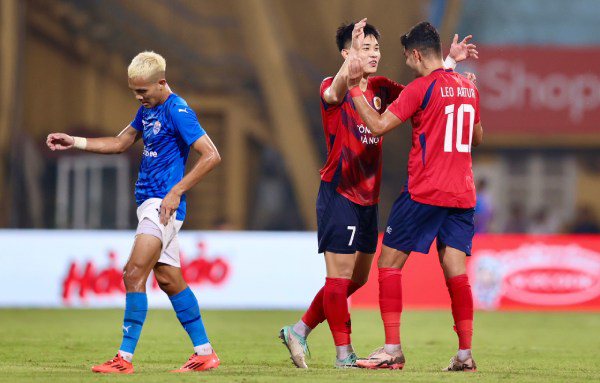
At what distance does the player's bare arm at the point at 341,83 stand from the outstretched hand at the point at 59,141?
1.66 metres

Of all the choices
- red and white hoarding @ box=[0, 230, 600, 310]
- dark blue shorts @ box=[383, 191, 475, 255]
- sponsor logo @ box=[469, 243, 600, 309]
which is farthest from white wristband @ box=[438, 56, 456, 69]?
sponsor logo @ box=[469, 243, 600, 309]

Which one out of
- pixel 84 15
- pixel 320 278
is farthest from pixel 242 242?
pixel 84 15

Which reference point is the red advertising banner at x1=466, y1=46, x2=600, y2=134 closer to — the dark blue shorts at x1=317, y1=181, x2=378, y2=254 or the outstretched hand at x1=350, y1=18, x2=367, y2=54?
the dark blue shorts at x1=317, y1=181, x2=378, y2=254

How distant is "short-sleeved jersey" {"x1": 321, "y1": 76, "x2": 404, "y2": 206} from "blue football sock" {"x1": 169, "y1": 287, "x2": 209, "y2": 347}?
47.7 inches

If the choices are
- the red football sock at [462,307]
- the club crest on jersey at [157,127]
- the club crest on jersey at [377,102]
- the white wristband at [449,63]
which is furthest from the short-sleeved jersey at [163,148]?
the red football sock at [462,307]

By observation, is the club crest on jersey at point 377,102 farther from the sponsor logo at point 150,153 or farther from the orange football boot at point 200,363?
the orange football boot at point 200,363

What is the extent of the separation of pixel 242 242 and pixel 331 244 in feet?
25.1

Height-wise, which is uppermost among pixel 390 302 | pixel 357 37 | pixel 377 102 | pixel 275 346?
pixel 357 37

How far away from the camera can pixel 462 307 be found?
310 inches

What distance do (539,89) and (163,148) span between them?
1492 centimetres

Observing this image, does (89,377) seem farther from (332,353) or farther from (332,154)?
(332,353)

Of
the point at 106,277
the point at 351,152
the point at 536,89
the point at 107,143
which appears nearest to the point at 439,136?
the point at 351,152

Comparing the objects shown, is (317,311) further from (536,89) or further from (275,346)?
(536,89)

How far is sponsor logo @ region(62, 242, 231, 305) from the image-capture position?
15.2 metres
